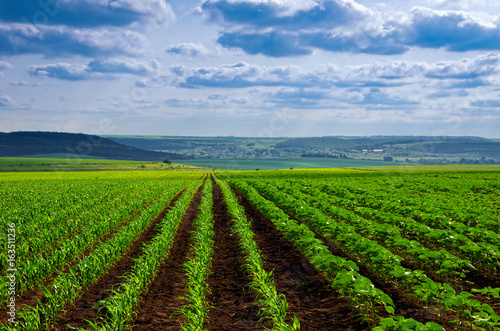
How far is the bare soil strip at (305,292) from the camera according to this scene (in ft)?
22.3

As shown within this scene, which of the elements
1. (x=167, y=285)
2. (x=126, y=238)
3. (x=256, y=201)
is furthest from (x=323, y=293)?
(x=256, y=201)

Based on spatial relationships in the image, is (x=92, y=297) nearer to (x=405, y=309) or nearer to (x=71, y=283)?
(x=71, y=283)

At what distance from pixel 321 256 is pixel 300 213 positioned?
21.6ft

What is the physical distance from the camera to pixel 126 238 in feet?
38.7

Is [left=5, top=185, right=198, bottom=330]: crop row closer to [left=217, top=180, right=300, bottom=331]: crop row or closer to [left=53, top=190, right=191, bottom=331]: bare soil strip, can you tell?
[left=53, top=190, right=191, bottom=331]: bare soil strip

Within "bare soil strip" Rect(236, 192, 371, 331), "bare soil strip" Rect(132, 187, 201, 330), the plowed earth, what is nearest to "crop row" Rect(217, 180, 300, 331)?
the plowed earth

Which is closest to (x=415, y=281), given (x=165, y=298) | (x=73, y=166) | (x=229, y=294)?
(x=229, y=294)

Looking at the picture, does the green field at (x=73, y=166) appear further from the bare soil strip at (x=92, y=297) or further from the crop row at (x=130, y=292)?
the crop row at (x=130, y=292)

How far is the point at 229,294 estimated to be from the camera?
8.48 metres

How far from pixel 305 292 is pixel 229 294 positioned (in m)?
1.91

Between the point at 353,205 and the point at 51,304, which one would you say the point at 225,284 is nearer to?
the point at 51,304

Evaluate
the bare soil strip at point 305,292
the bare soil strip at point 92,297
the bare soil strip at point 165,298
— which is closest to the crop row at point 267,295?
the bare soil strip at point 305,292

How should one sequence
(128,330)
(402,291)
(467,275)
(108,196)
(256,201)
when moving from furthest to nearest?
(108,196)
(256,201)
(467,275)
(402,291)
(128,330)

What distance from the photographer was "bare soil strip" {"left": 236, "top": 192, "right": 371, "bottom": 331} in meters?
6.80
